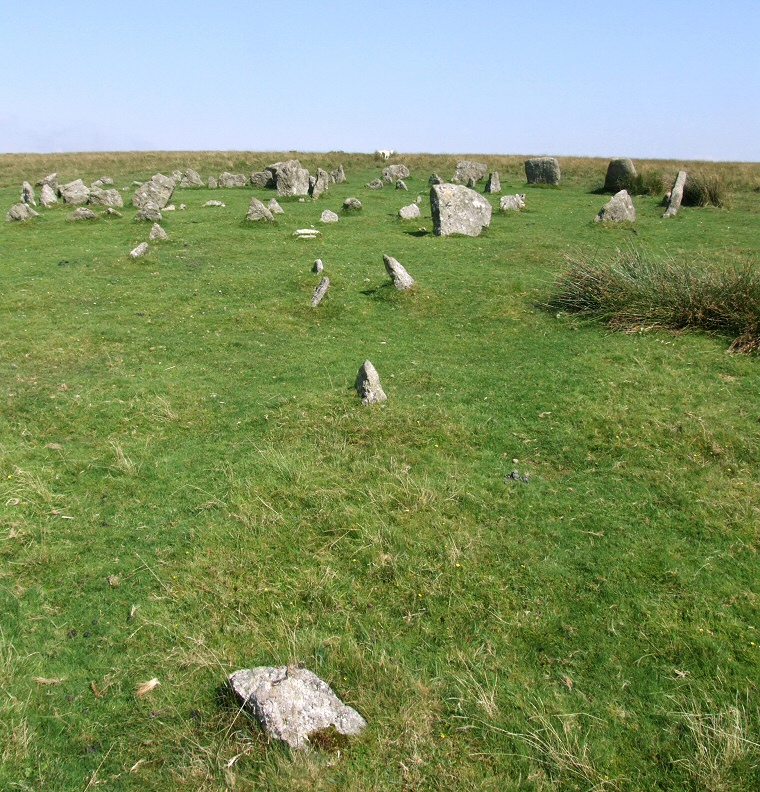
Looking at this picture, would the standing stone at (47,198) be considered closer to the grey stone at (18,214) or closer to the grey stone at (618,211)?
the grey stone at (18,214)

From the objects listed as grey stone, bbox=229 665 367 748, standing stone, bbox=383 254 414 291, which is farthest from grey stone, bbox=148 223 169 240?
grey stone, bbox=229 665 367 748

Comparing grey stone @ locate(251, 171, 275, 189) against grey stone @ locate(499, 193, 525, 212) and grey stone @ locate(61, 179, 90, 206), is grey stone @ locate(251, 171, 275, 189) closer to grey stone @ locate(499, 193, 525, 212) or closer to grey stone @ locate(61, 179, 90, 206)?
grey stone @ locate(61, 179, 90, 206)

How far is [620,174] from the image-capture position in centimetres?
3186

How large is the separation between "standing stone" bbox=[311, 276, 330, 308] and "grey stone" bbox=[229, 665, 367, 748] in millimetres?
9728

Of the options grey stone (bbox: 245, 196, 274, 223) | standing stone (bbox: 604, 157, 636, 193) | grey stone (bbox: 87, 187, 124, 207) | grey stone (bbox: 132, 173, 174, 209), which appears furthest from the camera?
standing stone (bbox: 604, 157, 636, 193)

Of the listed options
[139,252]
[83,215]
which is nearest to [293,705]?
[139,252]

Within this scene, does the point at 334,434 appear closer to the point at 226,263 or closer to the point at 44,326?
the point at 44,326

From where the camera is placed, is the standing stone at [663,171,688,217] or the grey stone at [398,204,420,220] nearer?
the grey stone at [398,204,420,220]

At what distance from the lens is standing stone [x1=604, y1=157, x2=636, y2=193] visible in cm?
3129

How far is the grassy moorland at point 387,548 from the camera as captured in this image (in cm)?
434

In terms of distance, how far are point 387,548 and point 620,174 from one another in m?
30.6

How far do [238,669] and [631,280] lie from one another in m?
9.85

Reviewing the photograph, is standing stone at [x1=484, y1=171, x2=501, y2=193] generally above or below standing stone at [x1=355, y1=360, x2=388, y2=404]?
above

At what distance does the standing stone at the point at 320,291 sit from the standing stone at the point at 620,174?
Answer: 2233 cm
